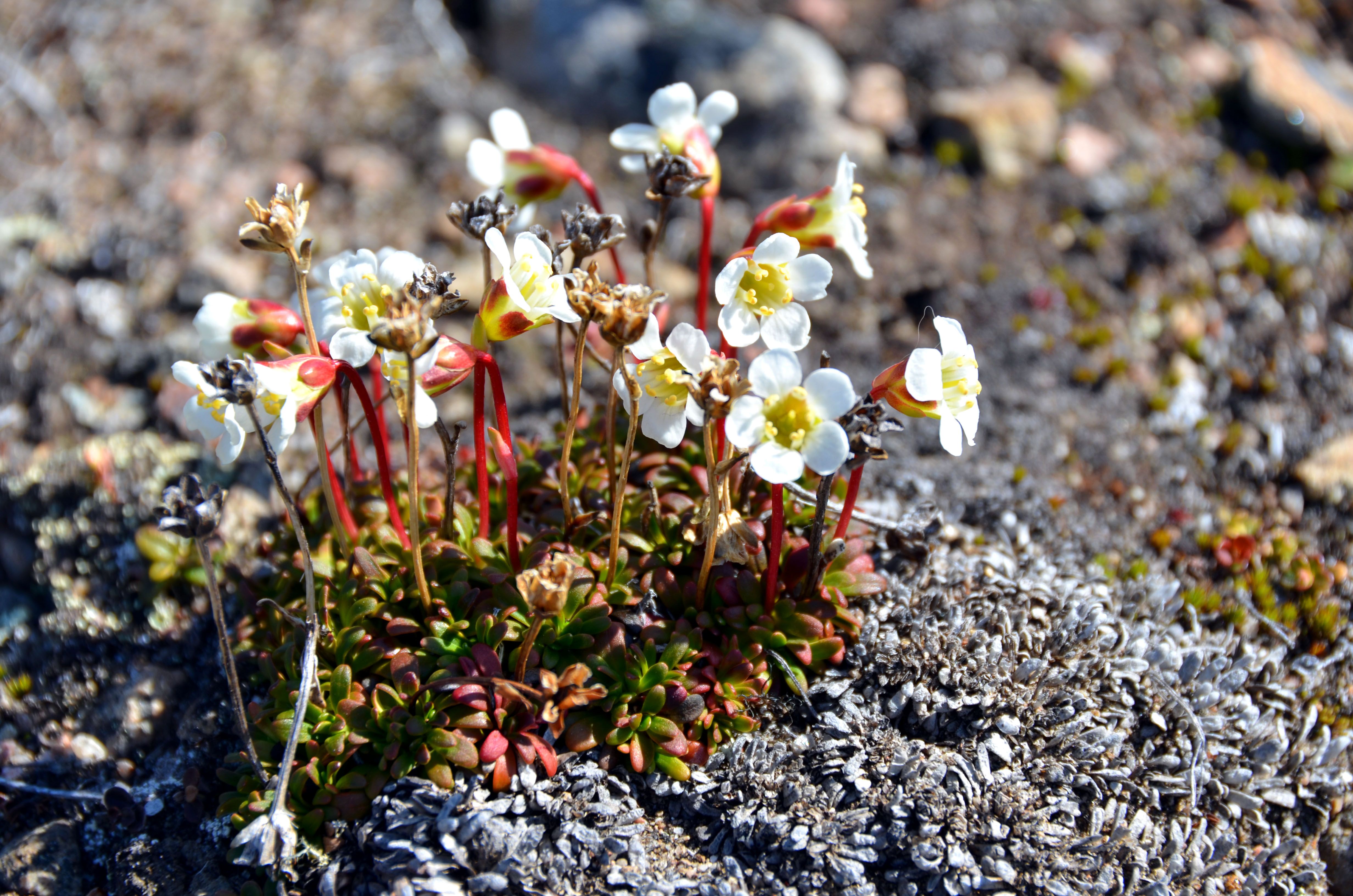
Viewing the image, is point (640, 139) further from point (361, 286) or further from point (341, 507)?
point (341, 507)

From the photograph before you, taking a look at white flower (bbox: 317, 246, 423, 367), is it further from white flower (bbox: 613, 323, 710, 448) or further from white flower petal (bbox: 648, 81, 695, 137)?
white flower petal (bbox: 648, 81, 695, 137)

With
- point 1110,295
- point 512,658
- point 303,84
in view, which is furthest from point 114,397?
point 1110,295

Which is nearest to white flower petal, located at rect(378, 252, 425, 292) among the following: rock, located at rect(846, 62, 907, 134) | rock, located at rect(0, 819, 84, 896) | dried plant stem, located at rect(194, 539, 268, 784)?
dried plant stem, located at rect(194, 539, 268, 784)

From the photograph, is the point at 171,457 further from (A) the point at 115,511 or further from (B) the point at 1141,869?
(B) the point at 1141,869

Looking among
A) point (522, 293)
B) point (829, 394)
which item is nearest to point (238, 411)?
point (522, 293)

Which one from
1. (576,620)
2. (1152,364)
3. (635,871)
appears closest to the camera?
(635,871)
